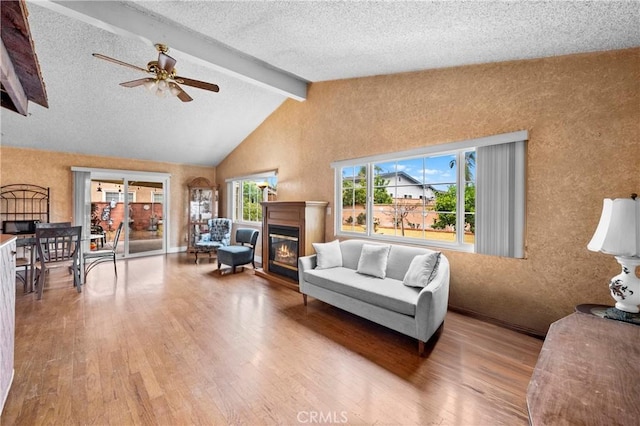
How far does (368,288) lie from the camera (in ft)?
9.31

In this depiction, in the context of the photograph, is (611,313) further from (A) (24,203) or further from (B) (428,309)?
(A) (24,203)

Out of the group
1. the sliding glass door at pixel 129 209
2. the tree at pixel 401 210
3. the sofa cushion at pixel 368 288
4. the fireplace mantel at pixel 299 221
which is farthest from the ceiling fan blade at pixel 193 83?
the sliding glass door at pixel 129 209

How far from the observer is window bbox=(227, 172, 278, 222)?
6043 millimetres

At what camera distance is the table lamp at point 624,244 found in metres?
1.77

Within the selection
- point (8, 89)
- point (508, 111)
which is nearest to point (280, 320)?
point (8, 89)

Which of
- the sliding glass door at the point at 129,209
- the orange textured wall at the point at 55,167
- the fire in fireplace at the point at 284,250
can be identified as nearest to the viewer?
the fire in fireplace at the point at 284,250

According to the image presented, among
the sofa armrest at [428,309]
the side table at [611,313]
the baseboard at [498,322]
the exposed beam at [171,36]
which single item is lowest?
the baseboard at [498,322]

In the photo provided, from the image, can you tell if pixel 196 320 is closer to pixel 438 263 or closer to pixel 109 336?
pixel 109 336

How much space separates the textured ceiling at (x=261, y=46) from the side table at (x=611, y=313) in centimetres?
196

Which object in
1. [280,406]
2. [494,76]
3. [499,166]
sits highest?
[494,76]

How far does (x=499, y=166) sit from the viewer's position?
2.83 m

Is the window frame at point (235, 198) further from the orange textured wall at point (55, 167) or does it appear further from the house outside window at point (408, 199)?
the house outside window at point (408, 199)

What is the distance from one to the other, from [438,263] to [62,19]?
16.2 ft

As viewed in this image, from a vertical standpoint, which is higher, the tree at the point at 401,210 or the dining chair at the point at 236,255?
the tree at the point at 401,210
